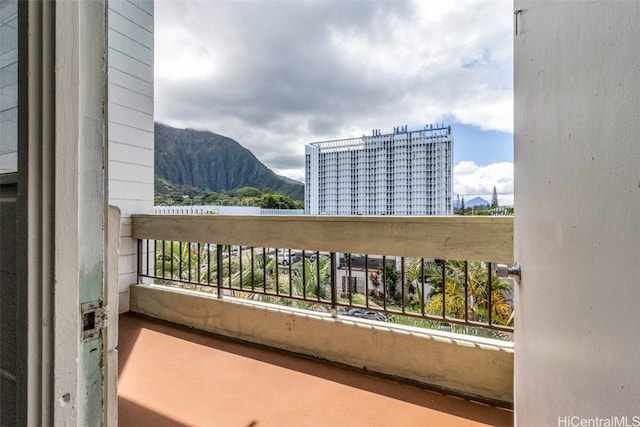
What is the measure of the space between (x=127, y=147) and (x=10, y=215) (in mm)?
3506

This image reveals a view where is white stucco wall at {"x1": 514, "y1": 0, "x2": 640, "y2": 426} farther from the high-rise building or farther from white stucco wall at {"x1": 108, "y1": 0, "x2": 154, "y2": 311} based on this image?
the high-rise building

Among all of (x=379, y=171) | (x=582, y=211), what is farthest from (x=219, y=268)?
(x=379, y=171)

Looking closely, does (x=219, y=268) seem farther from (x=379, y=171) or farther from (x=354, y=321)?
(x=379, y=171)

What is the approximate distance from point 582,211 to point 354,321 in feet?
6.36

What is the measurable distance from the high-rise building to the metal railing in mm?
2415

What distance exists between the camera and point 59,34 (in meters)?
0.47

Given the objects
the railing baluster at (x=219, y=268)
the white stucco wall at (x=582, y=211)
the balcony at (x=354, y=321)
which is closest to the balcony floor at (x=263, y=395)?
the balcony at (x=354, y=321)

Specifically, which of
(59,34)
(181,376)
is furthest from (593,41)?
(181,376)

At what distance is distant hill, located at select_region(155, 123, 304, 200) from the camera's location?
15.1 feet

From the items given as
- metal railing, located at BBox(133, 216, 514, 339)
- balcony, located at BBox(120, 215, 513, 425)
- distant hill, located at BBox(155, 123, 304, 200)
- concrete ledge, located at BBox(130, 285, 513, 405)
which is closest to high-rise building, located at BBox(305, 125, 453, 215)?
distant hill, located at BBox(155, 123, 304, 200)

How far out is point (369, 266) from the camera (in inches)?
92.4

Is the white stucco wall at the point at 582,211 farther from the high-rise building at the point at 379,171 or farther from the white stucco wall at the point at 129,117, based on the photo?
the high-rise building at the point at 379,171

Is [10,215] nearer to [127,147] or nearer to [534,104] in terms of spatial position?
[534,104]

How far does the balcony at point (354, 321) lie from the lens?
72.5 inches
